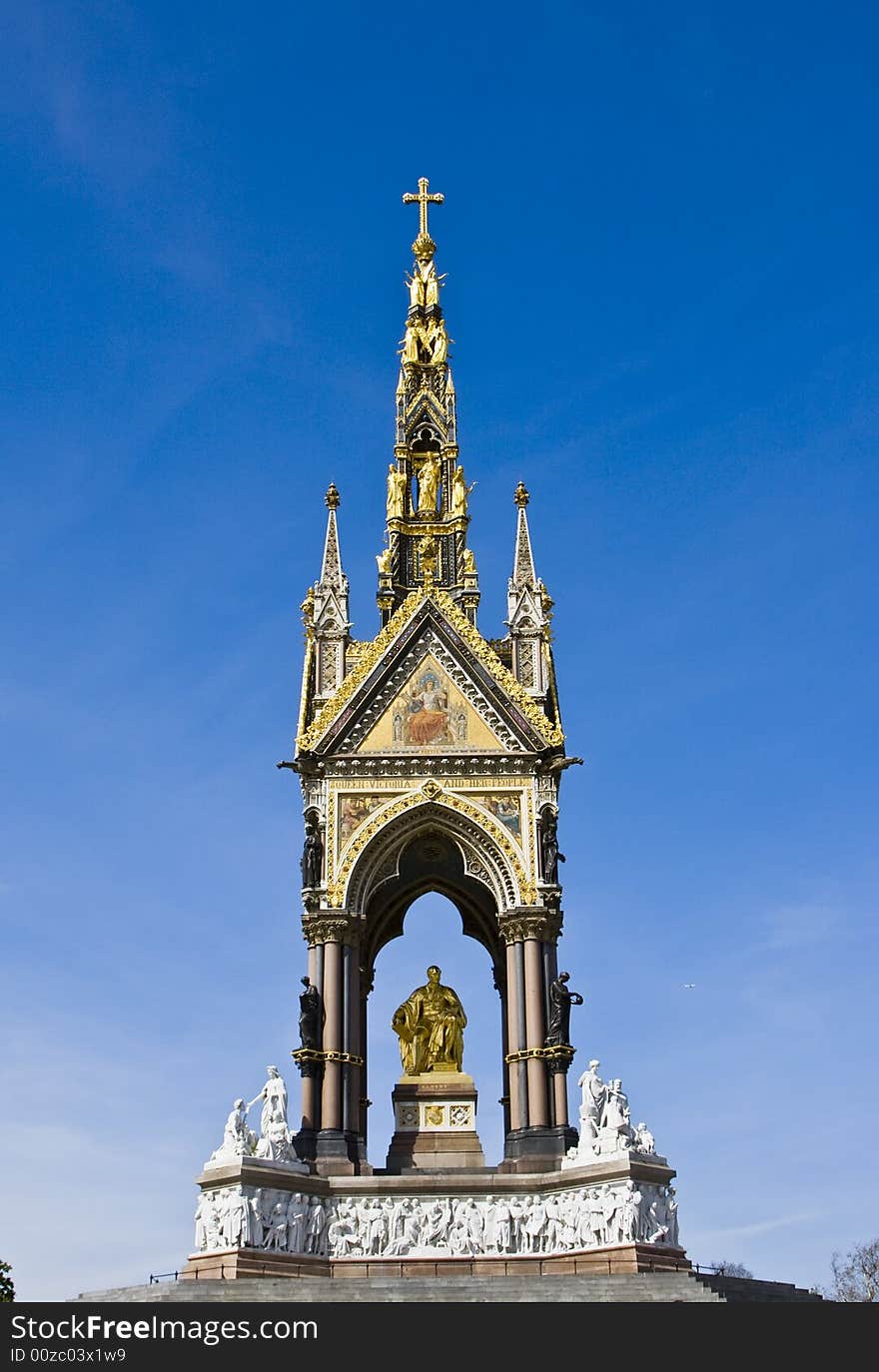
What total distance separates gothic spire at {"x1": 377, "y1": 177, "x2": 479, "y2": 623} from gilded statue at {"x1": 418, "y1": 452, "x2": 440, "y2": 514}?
0.08 feet

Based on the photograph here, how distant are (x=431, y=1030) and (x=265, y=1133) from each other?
542 centimetres

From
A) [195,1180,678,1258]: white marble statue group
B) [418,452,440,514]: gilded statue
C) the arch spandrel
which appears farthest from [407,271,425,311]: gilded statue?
[195,1180,678,1258]: white marble statue group

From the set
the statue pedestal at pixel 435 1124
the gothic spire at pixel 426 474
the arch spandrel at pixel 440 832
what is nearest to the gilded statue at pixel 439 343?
the gothic spire at pixel 426 474

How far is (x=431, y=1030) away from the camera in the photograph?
110 ft

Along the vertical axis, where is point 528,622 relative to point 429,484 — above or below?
below

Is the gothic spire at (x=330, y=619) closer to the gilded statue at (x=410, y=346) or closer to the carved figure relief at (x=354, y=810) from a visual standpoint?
the carved figure relief at (x=354, y=810)

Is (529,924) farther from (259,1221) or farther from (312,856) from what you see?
(259,1221)

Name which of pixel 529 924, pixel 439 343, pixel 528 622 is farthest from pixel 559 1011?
pixel 439 343
